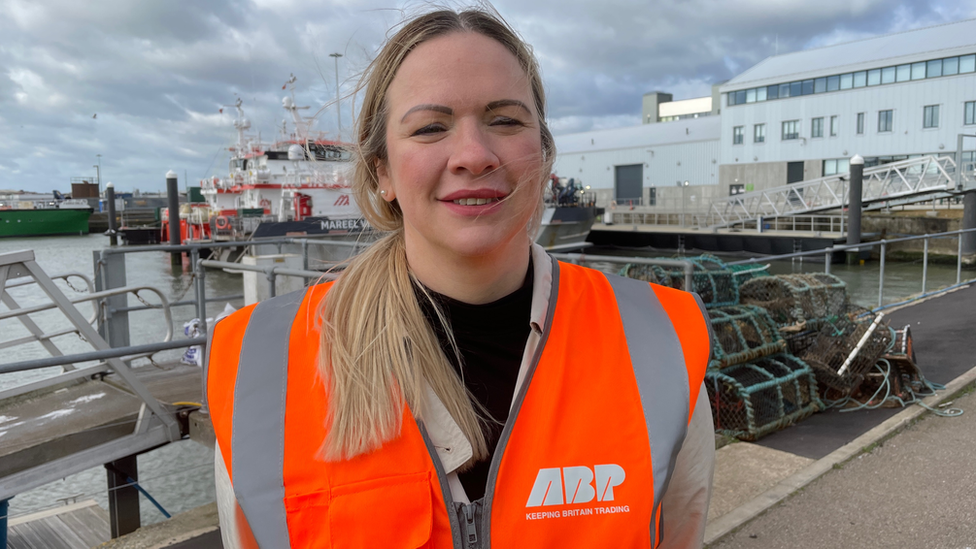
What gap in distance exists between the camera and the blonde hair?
3.68 ft

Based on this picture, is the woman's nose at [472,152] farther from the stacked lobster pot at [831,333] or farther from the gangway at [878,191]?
the gangway at [878,191]

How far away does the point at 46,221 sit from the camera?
51844 millimetres

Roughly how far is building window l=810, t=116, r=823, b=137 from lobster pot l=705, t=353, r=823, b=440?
37743 mm

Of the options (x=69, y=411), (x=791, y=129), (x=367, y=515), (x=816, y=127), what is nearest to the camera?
(x=367, y=515)

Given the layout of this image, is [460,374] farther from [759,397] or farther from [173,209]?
[173,209]

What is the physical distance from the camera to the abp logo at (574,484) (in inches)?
45.5

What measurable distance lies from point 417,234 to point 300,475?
1.72 feet

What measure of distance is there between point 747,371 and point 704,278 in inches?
36.2

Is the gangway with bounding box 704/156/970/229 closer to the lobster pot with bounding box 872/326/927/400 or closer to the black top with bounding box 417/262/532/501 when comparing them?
the lobster pot with bounding box 872/326/927/400

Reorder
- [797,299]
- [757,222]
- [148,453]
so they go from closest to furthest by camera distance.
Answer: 1. [797,299]
2. [148,453]
3. [757,222]

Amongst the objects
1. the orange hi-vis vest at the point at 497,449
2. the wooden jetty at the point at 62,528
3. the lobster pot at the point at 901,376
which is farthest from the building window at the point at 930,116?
the orange hi-vis vest at the point at 497,449

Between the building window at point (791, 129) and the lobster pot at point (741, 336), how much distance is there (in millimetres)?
38135

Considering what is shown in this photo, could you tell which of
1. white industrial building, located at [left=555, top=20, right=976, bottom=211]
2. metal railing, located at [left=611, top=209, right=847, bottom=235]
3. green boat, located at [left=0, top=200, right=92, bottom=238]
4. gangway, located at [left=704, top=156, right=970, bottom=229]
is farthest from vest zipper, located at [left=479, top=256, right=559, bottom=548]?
green boat, located at [left=0, top=200, right=92, bottom=238]

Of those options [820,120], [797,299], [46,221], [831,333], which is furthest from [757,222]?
[46,221]
